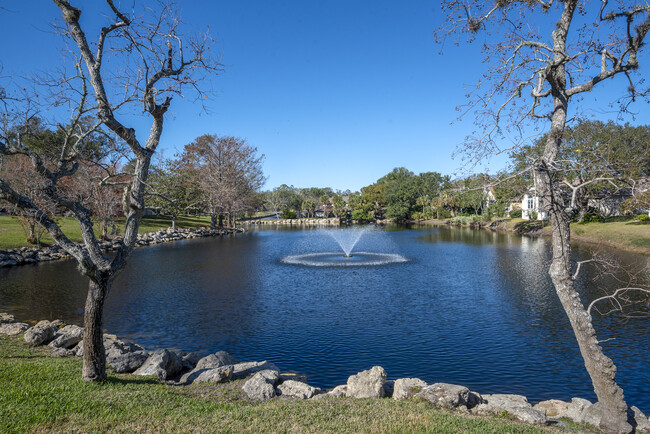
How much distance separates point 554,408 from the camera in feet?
32.9

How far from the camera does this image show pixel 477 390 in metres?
11.9

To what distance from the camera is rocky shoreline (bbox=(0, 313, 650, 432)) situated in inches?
360

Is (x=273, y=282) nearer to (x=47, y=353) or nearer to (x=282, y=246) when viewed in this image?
(x=47, y=353)

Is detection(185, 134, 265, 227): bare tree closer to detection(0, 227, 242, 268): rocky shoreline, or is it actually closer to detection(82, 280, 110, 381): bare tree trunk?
detection(0, 227, 242, 268): rocky shoreline

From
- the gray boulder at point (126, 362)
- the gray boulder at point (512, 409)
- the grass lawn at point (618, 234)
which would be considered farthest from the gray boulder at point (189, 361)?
the grass lawn at point (618, 234)

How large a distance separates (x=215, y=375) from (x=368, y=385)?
13.0ft

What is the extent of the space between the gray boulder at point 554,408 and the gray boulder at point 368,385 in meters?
3.50

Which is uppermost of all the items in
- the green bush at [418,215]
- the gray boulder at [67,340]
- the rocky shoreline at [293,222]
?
the green bush at [418,215]

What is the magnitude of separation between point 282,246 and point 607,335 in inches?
1513

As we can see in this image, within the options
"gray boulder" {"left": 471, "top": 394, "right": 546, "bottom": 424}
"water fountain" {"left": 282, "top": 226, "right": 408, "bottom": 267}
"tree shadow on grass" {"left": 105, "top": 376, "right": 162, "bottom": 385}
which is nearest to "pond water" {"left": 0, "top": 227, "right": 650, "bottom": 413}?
"water fountain" {"left": 282, "top": 226, "right": 408, "bottom": 267}

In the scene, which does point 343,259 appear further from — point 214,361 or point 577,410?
point 577,410

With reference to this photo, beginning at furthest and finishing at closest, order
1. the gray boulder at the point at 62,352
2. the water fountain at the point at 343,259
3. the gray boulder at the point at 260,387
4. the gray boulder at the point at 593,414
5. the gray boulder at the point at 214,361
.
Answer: the water fountain at the point at 343,259 < the gray boulder at the point at 62,352 < the gray boulder at the point at 214,361 < the gray boulder at the point at 260,387 < the gray boulder at the point at 593,414

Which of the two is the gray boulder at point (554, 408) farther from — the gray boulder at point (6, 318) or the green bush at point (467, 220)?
the green bush at point (467, 220)

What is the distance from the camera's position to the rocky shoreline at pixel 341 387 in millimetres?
9133
